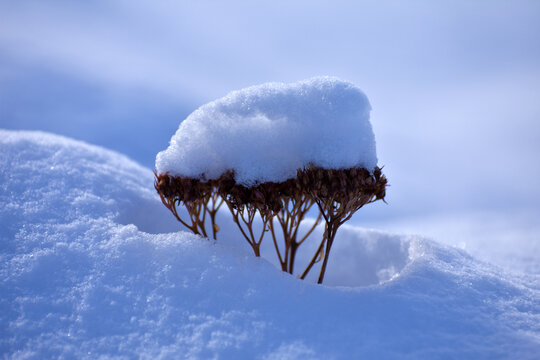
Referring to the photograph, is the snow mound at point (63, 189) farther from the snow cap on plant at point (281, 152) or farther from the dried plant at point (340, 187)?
the dried plant at point (340, 187)

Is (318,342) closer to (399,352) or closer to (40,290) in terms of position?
(399,352)

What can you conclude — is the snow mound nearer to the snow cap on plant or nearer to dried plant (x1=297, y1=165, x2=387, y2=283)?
the snow cap on plant

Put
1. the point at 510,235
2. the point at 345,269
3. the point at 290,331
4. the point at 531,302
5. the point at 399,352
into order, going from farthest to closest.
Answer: the point at 510,235 → the point at 345,269 → the point at 531,302 → the point at 290,331 → the point at 399,352

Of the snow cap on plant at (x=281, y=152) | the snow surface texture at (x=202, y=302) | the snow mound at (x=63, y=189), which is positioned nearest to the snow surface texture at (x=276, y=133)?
the snow cap on plant at (x=281, y=152)

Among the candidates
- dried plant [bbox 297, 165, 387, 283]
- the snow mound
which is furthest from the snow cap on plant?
the snow mound

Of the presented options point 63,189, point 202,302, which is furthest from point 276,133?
point 63,189

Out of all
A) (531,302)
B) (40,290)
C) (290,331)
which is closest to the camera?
(290,331)

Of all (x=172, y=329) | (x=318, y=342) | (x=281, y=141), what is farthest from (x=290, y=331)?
(x=281, y=141)
